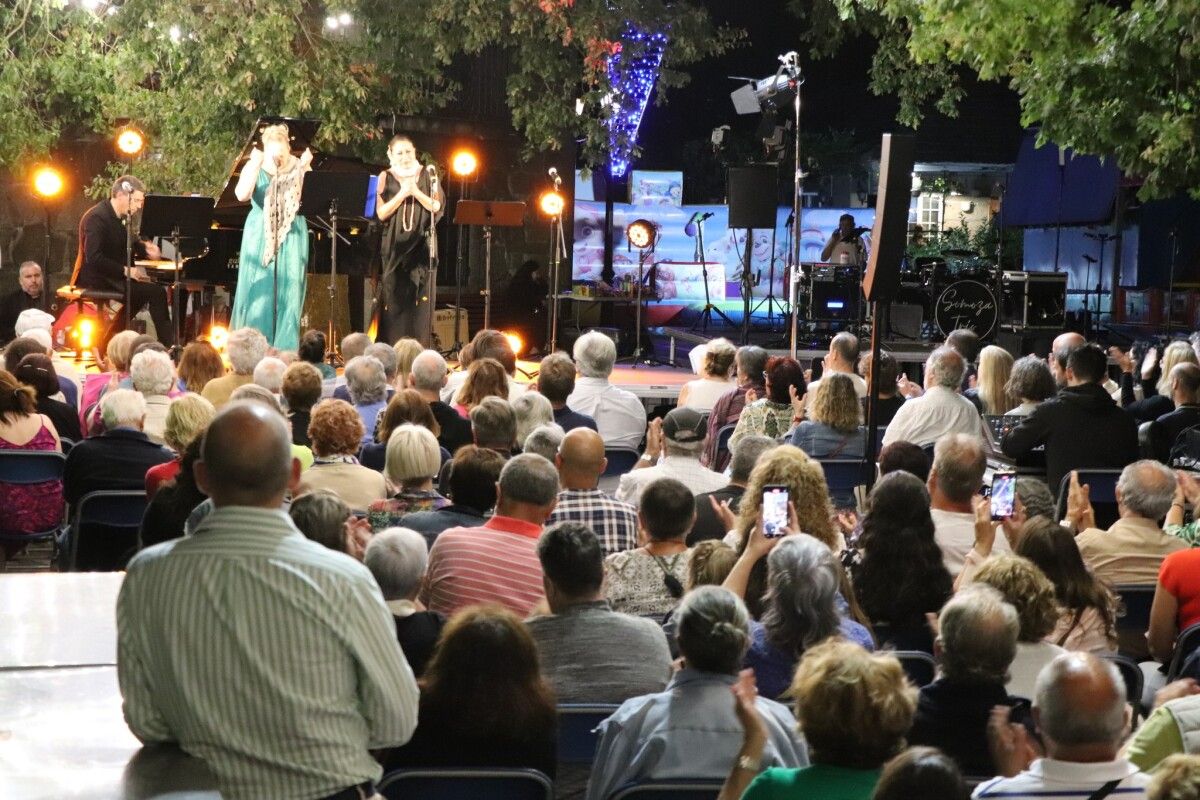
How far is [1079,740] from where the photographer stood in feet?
9.66

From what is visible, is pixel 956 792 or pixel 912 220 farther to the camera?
pixel 912 220

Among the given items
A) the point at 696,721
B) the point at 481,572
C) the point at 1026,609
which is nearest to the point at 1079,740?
the point at 696,721

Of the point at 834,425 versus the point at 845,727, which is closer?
the point at 845,727

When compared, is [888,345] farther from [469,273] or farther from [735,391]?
[735,391]

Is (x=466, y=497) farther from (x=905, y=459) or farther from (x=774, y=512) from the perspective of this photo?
(x=905, y=459)

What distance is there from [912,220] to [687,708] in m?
21.5

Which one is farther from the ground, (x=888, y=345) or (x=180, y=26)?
(x=180, y=26)

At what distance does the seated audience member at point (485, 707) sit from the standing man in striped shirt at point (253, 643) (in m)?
0.71

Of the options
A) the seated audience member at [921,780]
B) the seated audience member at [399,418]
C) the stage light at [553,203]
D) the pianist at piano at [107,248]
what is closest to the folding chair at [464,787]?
the seated audience member at [921,780]

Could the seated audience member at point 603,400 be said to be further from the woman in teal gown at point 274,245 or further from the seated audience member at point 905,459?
the woman in teal gown at point 274,245

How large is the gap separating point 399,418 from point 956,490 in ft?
7.64

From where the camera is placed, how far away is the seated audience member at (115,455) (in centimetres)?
615

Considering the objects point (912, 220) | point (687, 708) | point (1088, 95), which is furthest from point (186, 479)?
point (912, 220)

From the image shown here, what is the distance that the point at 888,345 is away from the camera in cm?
1470
